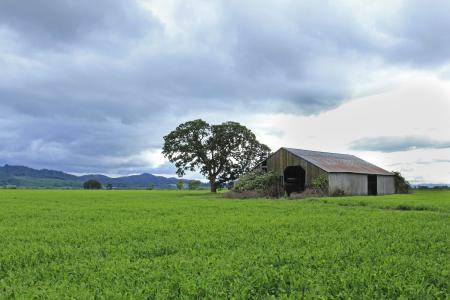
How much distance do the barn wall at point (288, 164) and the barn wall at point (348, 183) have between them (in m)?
1.63

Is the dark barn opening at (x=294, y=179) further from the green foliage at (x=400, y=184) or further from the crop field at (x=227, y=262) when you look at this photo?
the crop field at (x=227, y=262)

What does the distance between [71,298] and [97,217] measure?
45.7ft

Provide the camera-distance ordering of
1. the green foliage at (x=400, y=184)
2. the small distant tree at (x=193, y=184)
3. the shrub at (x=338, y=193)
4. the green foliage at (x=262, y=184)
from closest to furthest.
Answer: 1. the shrub at (x=338, y=193)
2. the green foliage at (x=262, y=184)
3. the green foliage at (x=400, y=184)
4. the small distant tree at (x=193, y=184)

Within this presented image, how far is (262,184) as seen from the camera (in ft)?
156

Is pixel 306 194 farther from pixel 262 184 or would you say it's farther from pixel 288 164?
pixel 262 184

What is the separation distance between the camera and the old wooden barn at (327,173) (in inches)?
1778

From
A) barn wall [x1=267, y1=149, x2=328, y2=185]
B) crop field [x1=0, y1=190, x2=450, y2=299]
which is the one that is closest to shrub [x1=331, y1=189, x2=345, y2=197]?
barn wall [x1=267, y1=149, x2=328, y2=185]

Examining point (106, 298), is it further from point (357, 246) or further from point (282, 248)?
point (357, 246)

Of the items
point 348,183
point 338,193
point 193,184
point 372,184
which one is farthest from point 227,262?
point 193,184

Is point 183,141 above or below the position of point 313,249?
above

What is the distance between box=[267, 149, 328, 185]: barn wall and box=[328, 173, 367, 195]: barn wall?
163 cm

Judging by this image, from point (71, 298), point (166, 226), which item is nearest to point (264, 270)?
point (71, 298)

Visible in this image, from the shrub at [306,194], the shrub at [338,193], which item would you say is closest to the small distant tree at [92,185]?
the shrub at [306,194]

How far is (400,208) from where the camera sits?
2598 centimetres
